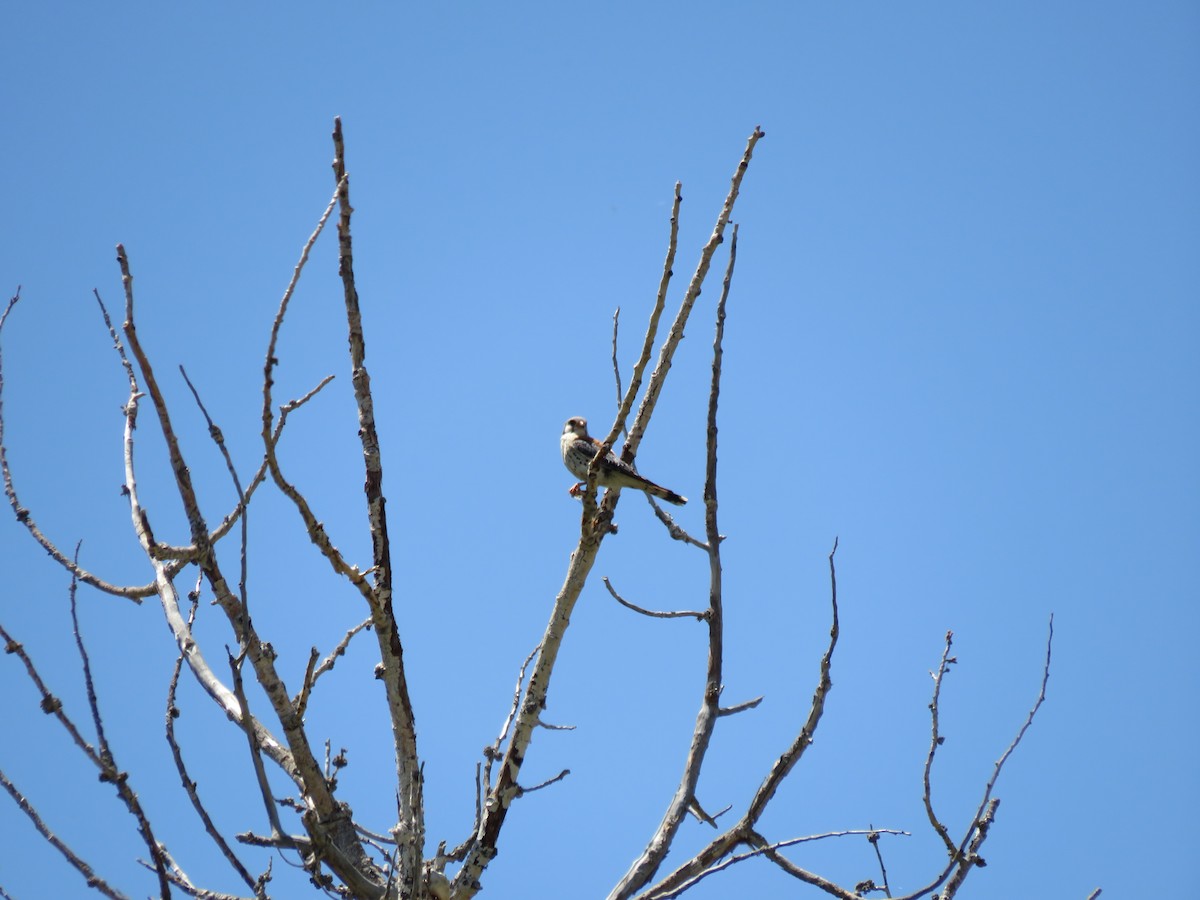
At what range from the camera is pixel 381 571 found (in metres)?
3.55

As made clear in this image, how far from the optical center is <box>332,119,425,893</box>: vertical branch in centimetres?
324

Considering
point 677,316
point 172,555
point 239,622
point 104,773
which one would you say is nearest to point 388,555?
point 239,622

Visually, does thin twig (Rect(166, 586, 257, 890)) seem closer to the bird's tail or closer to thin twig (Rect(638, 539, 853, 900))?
thin twig (Rect(638, 539, 853, 900))

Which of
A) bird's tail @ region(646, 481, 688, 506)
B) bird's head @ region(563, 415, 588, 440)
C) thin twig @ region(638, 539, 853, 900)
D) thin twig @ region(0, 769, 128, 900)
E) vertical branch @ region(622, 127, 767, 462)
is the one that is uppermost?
bird's head @ region(563, 415, 588, 440)

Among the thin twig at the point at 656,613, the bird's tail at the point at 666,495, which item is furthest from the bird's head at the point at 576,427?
the thin twig at the point at 656,613

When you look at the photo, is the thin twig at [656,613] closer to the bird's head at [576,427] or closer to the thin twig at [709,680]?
the thin twig at [709,680]

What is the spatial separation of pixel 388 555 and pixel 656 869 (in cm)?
152

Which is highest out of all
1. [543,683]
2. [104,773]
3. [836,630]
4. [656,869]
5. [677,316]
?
[677,316]

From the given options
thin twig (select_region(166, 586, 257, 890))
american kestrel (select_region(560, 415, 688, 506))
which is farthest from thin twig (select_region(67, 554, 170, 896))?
american kestrel (select_region(560, 415, 688, 506))

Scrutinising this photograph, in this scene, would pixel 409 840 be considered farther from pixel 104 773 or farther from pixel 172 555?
pixel 172 555

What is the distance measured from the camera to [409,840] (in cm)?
319

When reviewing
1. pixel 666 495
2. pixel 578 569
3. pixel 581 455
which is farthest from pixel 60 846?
pixel 581 455

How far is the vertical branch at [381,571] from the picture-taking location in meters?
3.24

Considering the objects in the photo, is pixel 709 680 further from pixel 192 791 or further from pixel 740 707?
pixel 192 791
